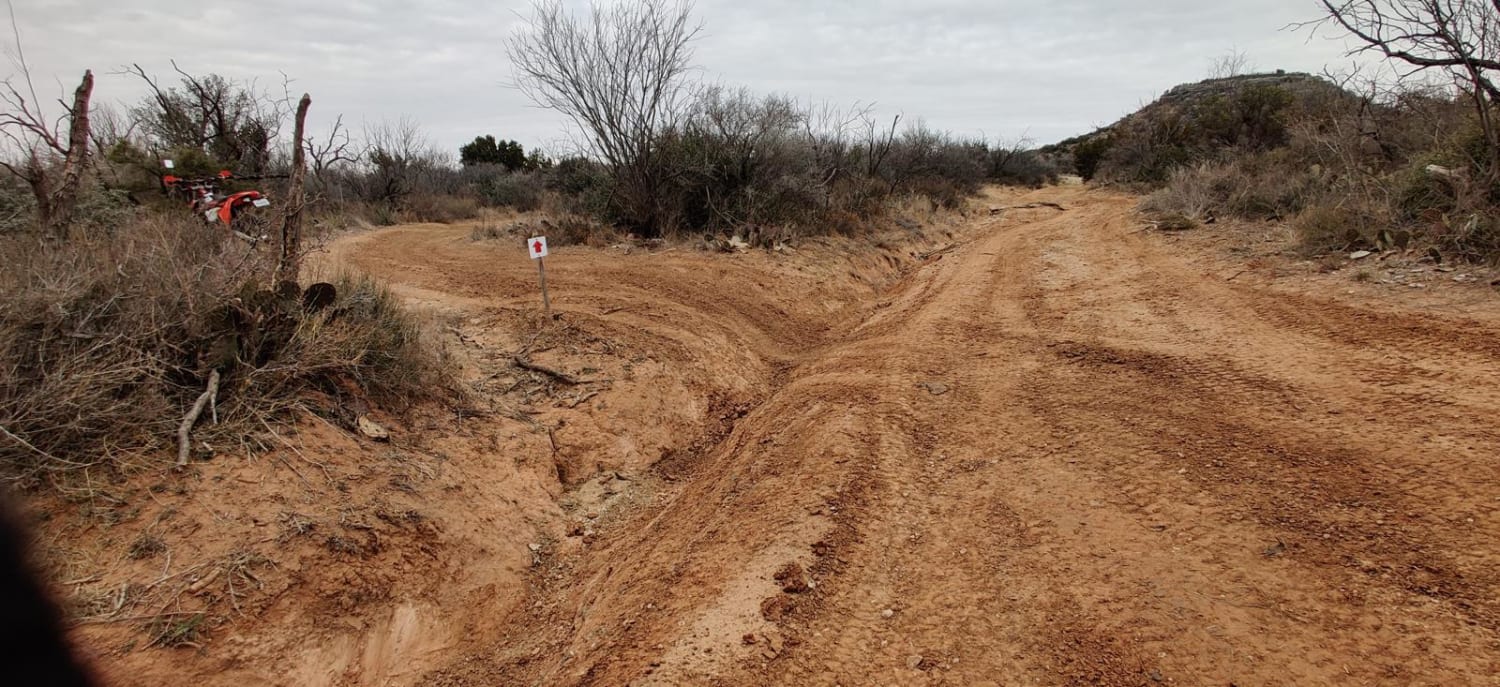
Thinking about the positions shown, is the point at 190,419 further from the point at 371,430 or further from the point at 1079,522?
the point at 1079,522

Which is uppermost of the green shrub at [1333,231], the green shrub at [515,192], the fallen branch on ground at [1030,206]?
the green shrub at [515,192]

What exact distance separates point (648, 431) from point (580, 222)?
8.00 metres

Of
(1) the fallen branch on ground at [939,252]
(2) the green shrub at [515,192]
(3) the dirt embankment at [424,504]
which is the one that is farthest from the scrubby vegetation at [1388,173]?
(2) the green shrub at [515,192]

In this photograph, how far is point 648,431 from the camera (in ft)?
19.3

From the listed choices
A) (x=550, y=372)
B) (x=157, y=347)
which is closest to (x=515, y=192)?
(x=550, y=372)

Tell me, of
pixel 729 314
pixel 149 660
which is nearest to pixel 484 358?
pixel 729 314

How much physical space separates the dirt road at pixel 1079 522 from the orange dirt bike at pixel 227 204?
4058 millimetres

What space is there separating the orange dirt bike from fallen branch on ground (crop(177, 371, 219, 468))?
1.55 meters

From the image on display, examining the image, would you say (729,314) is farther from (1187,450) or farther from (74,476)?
(74,476)

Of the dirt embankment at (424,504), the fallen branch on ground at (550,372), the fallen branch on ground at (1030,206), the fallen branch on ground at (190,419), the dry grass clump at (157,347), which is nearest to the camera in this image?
the dirt embankment at (424,504)

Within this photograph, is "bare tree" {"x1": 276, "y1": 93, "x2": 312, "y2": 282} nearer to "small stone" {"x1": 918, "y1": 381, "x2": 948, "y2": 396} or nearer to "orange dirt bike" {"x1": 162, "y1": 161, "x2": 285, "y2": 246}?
"orange dirt bike" {"x1": 162, "y1": 161, "x2": 285, "y2": 246}

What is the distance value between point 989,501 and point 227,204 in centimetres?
1026

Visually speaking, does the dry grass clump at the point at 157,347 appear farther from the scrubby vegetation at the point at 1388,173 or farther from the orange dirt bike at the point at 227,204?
the scrubby vegetation at the point at 1388,173

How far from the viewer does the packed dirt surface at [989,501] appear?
2.75 meters
